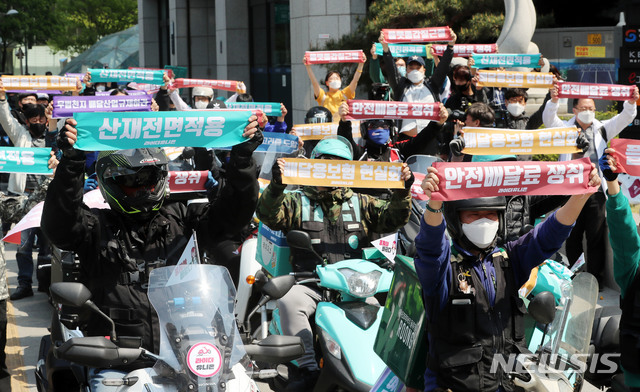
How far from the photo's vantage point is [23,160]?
618 cm

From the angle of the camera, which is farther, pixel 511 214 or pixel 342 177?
pixel 511 214

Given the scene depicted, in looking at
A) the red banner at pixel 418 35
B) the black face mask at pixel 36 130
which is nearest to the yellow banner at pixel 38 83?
the black face mask at pixel 36 130

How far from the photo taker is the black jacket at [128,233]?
441 cm

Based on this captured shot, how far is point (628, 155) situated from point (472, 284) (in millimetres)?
1218

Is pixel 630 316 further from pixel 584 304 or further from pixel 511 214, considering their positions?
pixel 511 214

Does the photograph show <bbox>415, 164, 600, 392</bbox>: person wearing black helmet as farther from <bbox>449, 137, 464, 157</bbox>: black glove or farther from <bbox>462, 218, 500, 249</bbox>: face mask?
<bbox>449, 137, 464, 157</bbox>: black glove

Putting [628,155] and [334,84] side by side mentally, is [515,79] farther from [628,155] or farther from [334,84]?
[628,155]

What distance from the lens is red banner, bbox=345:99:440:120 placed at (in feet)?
28.7

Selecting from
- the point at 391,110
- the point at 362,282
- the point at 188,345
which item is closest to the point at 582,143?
the point at 362,282

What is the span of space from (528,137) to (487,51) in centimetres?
806

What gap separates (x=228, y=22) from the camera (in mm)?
28938

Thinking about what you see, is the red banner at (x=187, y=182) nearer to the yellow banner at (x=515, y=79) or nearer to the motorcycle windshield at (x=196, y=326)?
the motorcycle windshield at (x=196, y=326)

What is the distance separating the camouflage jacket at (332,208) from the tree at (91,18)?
4895 centimetres

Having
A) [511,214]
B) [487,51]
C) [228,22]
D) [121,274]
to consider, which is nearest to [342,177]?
[511,214]
